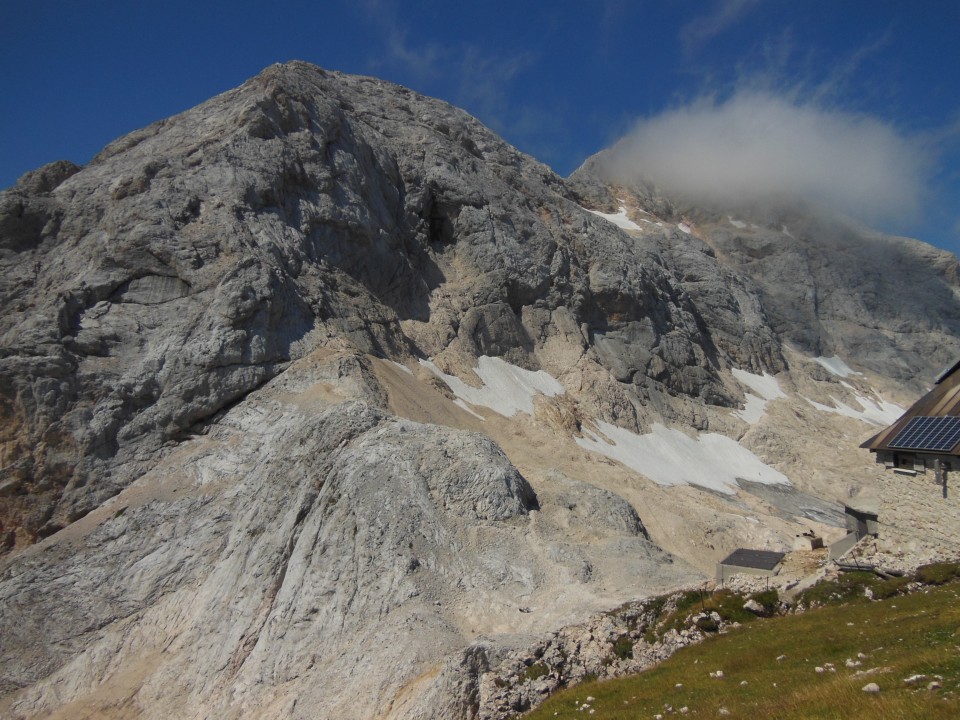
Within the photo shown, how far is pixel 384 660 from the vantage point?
19938 millimetres

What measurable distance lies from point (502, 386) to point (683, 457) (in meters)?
18.6

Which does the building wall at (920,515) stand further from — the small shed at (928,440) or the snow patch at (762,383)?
the snow patch at (762,383)

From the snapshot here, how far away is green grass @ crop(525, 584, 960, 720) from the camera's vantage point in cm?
900

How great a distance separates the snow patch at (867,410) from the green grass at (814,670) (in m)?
73.4

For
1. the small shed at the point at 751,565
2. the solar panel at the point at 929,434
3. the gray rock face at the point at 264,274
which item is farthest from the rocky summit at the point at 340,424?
the solar panel at the point at 929,434

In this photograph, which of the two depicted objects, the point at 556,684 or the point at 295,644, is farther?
the point at 295,644

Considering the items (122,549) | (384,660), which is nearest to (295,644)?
(384,660)

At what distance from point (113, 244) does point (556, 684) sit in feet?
130

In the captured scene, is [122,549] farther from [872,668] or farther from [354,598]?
[872,668]

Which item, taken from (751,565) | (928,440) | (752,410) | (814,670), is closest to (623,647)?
(814,670)

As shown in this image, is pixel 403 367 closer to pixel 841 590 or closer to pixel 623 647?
pixel 623 647

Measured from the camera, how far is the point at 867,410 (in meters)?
87.1

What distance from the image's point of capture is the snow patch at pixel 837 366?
103 metres

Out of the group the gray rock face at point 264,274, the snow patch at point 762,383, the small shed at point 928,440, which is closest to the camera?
the small shed at point 928,440
